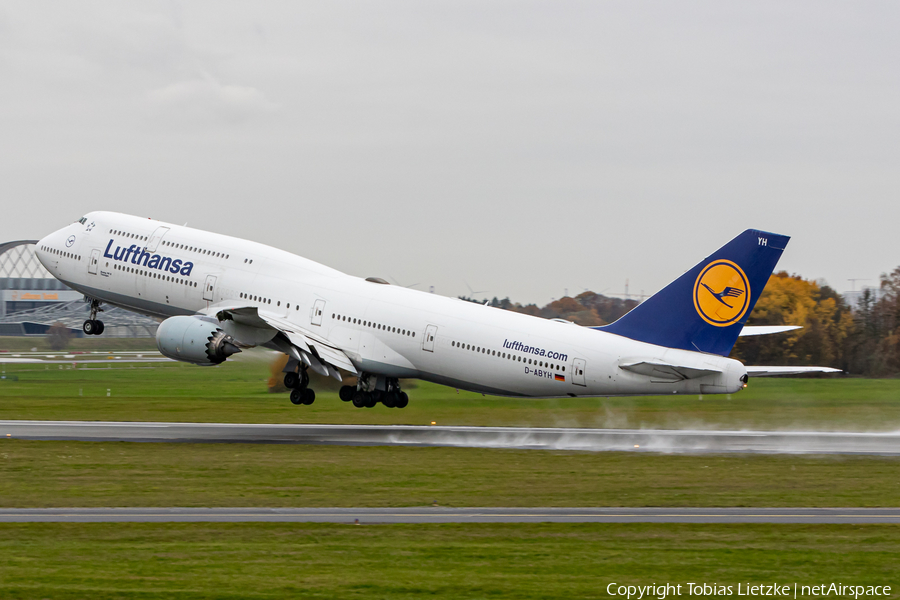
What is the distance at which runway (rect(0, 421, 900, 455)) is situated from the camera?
133 feet

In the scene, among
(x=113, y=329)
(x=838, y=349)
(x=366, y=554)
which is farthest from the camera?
(x=113, y=329)

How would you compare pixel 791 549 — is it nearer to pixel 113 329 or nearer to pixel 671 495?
pixel 671 495

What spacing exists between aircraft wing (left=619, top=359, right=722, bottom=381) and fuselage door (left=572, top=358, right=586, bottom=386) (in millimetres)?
1679

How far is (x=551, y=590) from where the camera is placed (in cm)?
1839

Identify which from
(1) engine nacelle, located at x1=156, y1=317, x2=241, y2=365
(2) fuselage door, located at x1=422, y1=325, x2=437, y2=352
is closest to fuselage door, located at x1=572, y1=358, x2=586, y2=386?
(2) fuselage door, located at x1=422, y1=325, x2=437, y2=352

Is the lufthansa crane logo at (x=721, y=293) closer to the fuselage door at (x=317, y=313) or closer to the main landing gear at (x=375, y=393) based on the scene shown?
the main landing gear at (x=375, y=393)

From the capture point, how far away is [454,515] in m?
25.5

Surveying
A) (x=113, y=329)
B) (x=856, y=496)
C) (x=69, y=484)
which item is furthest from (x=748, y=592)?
(x=113, y=329)

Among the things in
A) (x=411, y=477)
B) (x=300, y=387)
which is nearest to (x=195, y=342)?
(x=300, y=387)

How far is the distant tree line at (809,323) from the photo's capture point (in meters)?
70.9

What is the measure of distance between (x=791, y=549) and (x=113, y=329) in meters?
89.4

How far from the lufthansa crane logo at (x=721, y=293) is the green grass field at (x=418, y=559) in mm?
15454

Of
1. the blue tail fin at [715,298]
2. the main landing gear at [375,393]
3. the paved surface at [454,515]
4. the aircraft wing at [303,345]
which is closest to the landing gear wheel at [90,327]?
the aircraft wing at [303,345]

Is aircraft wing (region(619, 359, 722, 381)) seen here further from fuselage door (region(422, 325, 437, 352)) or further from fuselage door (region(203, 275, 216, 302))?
fuselage door (region(203, 275, 216, 302))
